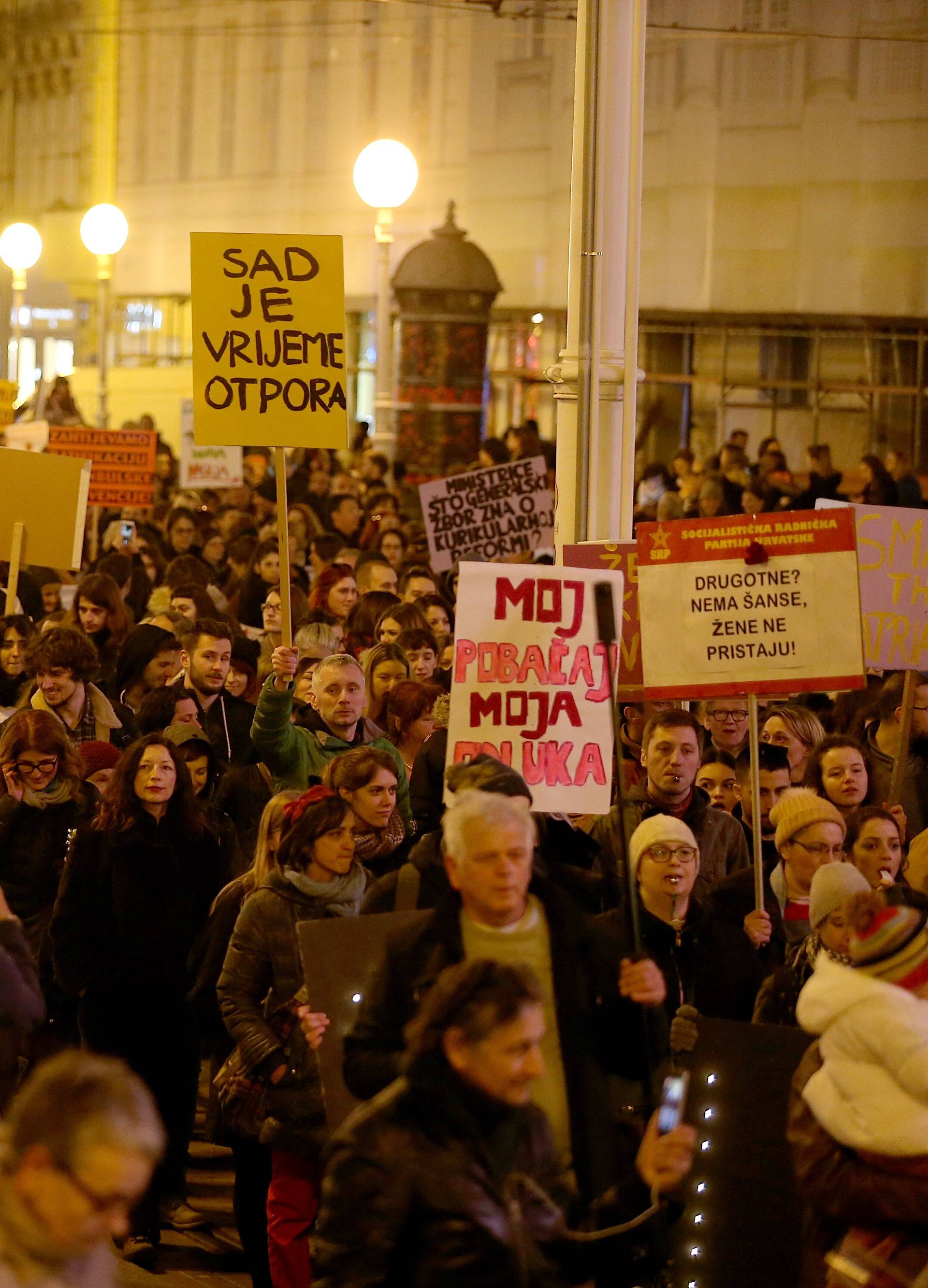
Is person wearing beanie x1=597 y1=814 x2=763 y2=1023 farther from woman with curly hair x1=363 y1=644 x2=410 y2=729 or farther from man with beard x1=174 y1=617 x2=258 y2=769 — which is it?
man with beard x1=174 y1=617 x2=258 y2=769

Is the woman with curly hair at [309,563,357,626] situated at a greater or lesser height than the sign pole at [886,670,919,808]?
greater

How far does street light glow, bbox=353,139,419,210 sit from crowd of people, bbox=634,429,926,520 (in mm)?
3652

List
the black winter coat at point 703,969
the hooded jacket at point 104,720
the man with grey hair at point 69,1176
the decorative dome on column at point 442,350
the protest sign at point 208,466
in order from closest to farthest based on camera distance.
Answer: the man with grey hair at point 69,1176 < the black winter coat at point 703,969 < the hooded jacket at point 104,720 < the protest sign at point 208,466 < the decorative dome on column at point 442,350

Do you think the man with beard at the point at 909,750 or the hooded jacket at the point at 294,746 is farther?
the man with beard at the point at 909,750

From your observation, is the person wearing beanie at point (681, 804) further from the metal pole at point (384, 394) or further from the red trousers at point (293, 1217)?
the metal pole at point (384, 394)

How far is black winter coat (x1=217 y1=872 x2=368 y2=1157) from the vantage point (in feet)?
18.3

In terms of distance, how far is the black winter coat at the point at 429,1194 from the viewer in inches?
138

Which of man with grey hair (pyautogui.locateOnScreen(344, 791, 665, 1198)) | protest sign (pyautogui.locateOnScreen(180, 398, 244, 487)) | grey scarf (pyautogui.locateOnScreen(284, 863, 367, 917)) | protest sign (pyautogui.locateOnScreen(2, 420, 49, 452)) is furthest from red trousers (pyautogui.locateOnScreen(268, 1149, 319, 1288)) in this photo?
protest sign (pyautogui.locateOnScreen(180, 398, 244, 487))

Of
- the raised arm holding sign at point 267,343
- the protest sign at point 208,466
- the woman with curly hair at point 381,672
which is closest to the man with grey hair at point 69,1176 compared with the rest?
the raised arm holding sign at point 267,343

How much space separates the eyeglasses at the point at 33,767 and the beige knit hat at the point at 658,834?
2367 millimetres

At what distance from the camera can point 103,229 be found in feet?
75.9

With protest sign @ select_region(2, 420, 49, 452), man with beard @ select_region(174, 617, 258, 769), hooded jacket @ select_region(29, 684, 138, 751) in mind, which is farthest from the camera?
protest sign @ select_region(2, 420, 49, 452)

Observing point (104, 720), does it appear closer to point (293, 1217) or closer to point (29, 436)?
point (293, 1217)

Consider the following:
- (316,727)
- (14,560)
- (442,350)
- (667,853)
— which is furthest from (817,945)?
(442,350)
